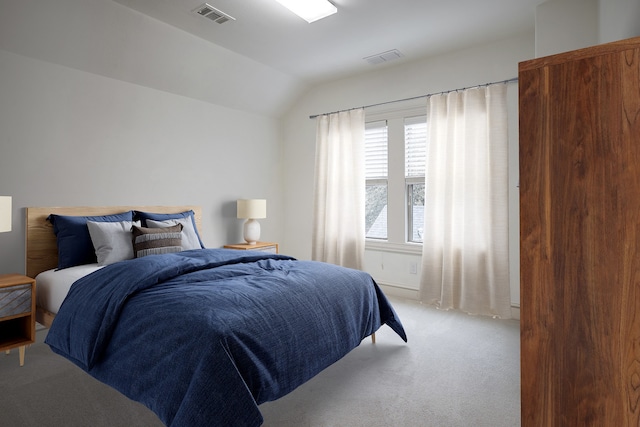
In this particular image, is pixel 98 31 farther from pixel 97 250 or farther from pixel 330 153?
pixel 330 153

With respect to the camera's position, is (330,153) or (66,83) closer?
(66,83)

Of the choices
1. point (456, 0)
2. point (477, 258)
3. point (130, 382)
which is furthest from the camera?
point (477, 258)

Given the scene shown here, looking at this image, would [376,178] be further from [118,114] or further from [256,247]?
[118,114]

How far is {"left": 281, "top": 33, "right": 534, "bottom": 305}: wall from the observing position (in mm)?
3590

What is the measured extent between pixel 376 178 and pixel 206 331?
3.38m

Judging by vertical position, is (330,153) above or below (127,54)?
below

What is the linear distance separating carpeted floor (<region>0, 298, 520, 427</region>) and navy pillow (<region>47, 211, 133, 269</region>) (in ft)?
2.26

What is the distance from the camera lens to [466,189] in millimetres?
3775

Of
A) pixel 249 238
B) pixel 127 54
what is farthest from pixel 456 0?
pixel 249 238

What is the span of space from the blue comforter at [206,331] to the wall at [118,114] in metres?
1.53

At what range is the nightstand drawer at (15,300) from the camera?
249 centimetres

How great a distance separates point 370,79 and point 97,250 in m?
3.46

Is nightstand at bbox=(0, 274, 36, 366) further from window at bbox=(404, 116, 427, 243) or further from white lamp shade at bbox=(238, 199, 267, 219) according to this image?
window at bbox=(404, 116, 427, 243)

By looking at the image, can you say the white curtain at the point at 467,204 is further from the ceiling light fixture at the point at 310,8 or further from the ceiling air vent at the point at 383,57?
the ceiling light fixture at the point at 310,8
